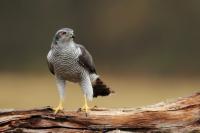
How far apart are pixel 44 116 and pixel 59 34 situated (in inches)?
31.8

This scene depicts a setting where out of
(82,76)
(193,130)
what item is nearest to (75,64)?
(82,76)

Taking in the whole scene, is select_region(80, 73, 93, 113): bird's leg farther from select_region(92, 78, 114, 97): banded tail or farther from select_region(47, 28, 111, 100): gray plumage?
select_region(92, 78, 114, 97): banded tail

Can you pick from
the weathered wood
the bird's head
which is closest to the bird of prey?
the bird's head

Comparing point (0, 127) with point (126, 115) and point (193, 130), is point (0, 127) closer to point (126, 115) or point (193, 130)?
point (126, 115)

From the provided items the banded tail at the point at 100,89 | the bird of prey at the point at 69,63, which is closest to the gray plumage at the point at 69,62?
the bird of prey at the point at 69,63

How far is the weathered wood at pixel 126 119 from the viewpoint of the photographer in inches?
277

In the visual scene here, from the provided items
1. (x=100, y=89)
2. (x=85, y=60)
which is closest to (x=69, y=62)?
(x=85, y=60)

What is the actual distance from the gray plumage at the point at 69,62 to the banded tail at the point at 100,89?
0.18m

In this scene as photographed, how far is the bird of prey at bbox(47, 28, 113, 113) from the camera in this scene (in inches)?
292

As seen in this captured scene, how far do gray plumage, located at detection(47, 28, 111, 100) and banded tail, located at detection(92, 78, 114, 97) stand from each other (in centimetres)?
18

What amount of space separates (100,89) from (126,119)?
951 mm

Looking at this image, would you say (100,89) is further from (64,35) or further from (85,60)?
(64,35)

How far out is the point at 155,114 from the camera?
7.16 meters

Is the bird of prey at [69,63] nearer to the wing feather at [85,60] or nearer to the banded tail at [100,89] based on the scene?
the wing feather at [85,60]
